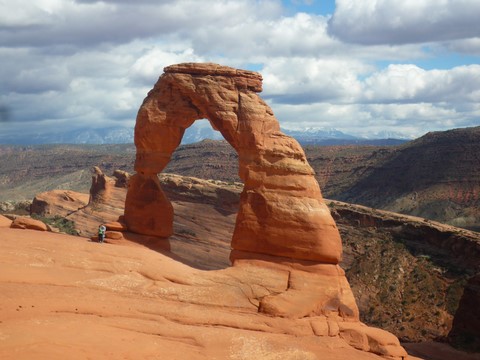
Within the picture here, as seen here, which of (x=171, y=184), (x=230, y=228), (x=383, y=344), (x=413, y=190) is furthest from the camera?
(x=413, y=190)

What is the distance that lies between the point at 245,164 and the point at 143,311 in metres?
7.74

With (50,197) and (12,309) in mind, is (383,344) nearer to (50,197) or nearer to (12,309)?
(12,309)

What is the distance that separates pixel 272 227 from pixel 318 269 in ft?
7.29

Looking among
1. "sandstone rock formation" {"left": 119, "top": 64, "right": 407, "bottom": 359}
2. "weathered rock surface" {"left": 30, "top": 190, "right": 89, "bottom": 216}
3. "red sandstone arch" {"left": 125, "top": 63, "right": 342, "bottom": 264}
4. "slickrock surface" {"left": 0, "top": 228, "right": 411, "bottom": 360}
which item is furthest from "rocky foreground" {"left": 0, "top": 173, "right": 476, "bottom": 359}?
"weathered rock surface" {"left": 30, "top": 190, "right": 89, "bottom": 216}

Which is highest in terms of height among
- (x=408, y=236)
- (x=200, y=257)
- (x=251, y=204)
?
(x=251, y=204)

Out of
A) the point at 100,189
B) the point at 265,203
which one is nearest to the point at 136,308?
the point at 265,203

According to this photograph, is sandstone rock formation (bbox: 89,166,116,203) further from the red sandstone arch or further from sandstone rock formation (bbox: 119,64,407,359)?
sandstone rock formation (bbox: 119,64,407,359)

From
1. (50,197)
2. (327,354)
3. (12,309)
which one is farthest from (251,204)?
(50,197)

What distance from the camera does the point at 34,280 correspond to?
55.4 feet

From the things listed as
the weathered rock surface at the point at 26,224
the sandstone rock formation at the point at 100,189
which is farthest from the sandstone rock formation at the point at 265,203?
the sandstone rock formation at the point at 100,189

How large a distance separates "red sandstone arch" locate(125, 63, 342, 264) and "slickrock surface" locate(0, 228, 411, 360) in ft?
3.69

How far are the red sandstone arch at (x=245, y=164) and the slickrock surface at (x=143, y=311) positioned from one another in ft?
3.69

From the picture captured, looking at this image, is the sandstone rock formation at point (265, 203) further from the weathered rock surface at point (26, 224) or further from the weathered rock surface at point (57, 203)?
the weathered rock surface at point (57, 203)

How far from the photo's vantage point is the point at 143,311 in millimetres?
16828
